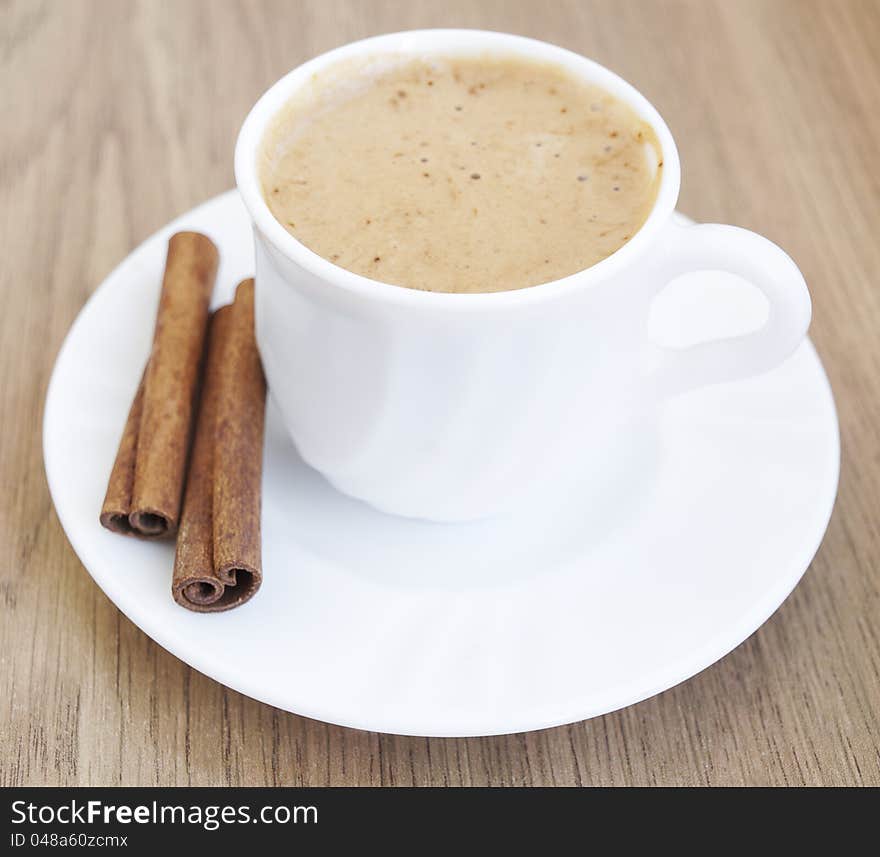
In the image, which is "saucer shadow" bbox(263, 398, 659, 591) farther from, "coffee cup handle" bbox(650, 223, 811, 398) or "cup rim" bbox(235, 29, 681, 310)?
"cup rim" bbox(235, 29, 681, 310)

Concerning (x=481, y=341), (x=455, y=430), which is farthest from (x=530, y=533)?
(x=481, y=341)

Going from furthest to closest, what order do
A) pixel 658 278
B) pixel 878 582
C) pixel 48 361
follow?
pixel 48 361 < pixel 878 582 < pixel 658 278

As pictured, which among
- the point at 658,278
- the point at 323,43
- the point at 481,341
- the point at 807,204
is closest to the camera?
the point at 481,341

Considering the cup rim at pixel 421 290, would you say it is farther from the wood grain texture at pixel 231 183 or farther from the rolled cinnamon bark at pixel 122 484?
the wood grain texture at pixel 231 183

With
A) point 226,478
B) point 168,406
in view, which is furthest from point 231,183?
point 226,478

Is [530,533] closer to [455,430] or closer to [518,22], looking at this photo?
[455,430]
